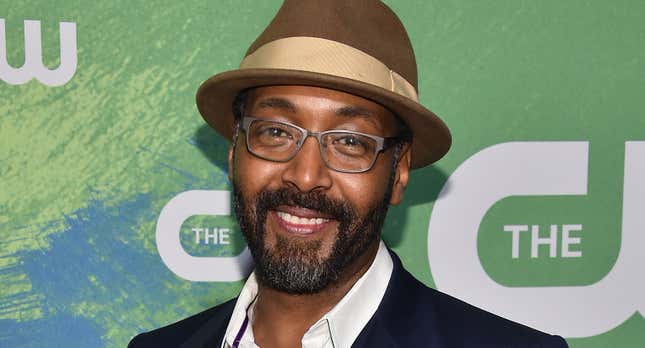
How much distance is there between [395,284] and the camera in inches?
54.9

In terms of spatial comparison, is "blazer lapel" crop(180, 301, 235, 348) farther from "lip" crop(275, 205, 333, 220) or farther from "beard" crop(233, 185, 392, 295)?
"lip" crop(275, 205, 333, 220)

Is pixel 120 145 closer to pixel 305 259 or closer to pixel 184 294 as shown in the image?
pixel 184 294

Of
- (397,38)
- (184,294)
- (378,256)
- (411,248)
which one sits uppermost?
(397,38)

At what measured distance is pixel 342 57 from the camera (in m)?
Answer: 1.30

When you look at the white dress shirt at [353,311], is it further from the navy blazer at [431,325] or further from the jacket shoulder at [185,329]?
the jacket shoulder at [185,329]

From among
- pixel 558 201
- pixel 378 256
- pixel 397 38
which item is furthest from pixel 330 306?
pixel 558 201

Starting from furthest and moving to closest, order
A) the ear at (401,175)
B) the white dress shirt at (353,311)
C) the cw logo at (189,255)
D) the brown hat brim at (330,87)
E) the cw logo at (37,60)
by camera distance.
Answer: the cw logo at (189,255) → the cw logo at (37,60) → the ear at (401,175) → the white dress shirt at (353,311) → the brown hat brim at (330,87)

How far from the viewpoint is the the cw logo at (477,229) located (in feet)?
6.57

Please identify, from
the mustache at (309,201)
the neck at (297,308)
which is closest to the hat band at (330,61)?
the mustache at (309,201)

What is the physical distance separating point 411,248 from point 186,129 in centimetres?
69

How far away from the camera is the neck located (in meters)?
1.44

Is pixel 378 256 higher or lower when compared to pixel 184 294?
higher

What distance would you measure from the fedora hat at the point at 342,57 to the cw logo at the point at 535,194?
0.64 m

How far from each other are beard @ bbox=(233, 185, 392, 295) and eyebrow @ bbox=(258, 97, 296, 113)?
0.48 feet
